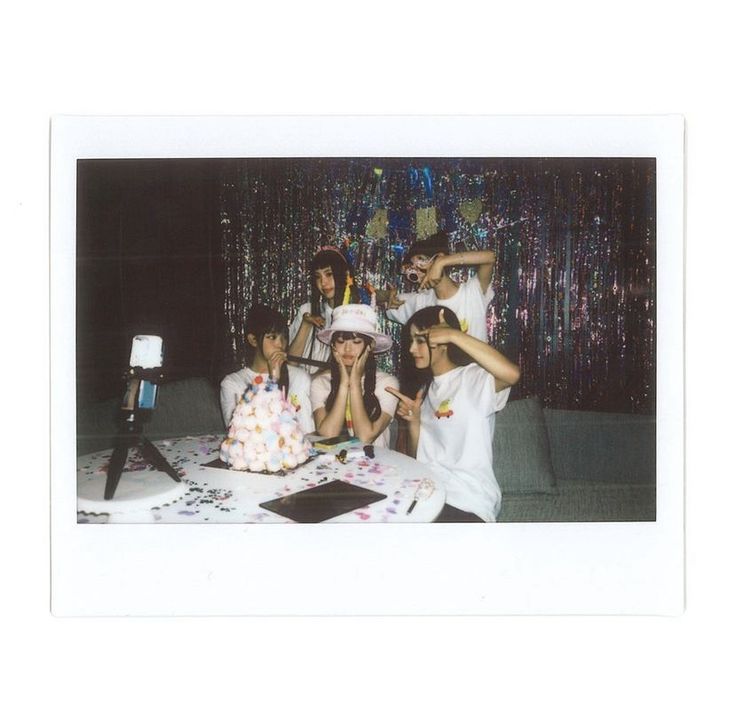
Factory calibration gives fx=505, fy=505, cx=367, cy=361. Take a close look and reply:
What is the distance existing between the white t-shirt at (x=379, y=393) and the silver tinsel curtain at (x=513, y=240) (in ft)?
0.13

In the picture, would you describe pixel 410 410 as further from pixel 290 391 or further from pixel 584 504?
pixel 584 504

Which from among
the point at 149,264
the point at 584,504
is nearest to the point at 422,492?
the point at 584,504

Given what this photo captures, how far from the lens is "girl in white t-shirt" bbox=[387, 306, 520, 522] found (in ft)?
3.88

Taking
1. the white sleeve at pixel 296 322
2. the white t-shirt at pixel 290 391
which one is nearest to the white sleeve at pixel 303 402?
the white t-shirt at pixel 290 391

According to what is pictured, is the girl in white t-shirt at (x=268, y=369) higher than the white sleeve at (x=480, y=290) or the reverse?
the reverse

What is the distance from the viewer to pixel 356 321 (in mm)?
1174

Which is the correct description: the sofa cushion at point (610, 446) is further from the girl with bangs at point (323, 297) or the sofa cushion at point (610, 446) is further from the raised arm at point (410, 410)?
the girl with bangs at point (323, 297)

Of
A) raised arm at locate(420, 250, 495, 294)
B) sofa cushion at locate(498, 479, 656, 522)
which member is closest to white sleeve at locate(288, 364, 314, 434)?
raised arm at locate(420, 250, 495, 294)

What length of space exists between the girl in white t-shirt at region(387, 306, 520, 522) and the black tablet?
161 millimetres

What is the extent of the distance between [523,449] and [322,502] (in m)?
0.49

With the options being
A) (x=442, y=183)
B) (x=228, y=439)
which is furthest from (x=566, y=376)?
(x=228, y=439)

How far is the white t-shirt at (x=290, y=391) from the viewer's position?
1184mm

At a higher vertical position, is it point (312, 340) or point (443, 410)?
point (312, 340)
